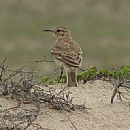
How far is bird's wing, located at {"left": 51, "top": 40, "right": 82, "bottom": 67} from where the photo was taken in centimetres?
1103

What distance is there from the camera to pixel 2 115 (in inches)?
307

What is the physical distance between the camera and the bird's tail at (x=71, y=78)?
10277 millimetres

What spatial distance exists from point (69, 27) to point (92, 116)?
16522mm

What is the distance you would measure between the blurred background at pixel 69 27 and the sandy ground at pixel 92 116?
9157mm

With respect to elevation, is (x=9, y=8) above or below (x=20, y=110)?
above

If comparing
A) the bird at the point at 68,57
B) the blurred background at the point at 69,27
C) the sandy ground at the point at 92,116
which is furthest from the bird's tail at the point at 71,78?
the blurred background at the point at 69,27

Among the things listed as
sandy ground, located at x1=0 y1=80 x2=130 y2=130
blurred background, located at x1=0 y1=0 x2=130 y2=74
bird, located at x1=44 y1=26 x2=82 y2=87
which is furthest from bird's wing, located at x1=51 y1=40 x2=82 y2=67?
blurred background, located at x1=0 y1=0 x2=130 y2=74

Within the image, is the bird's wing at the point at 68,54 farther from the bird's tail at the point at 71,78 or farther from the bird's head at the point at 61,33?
the bird's head at the point at 61,33

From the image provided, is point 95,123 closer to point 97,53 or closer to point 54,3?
point 97,53

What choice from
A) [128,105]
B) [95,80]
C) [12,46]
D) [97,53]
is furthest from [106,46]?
[128,105]

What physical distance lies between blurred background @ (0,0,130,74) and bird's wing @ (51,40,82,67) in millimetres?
6731

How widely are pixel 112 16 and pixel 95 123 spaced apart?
740 inches

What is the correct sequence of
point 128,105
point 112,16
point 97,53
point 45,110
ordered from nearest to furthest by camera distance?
point 45,110 → point 128,105 → point 97,53 → point 112,16

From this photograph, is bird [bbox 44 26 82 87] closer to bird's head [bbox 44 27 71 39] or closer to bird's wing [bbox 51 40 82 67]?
bird's wing [bbox 51 40 82 67]
